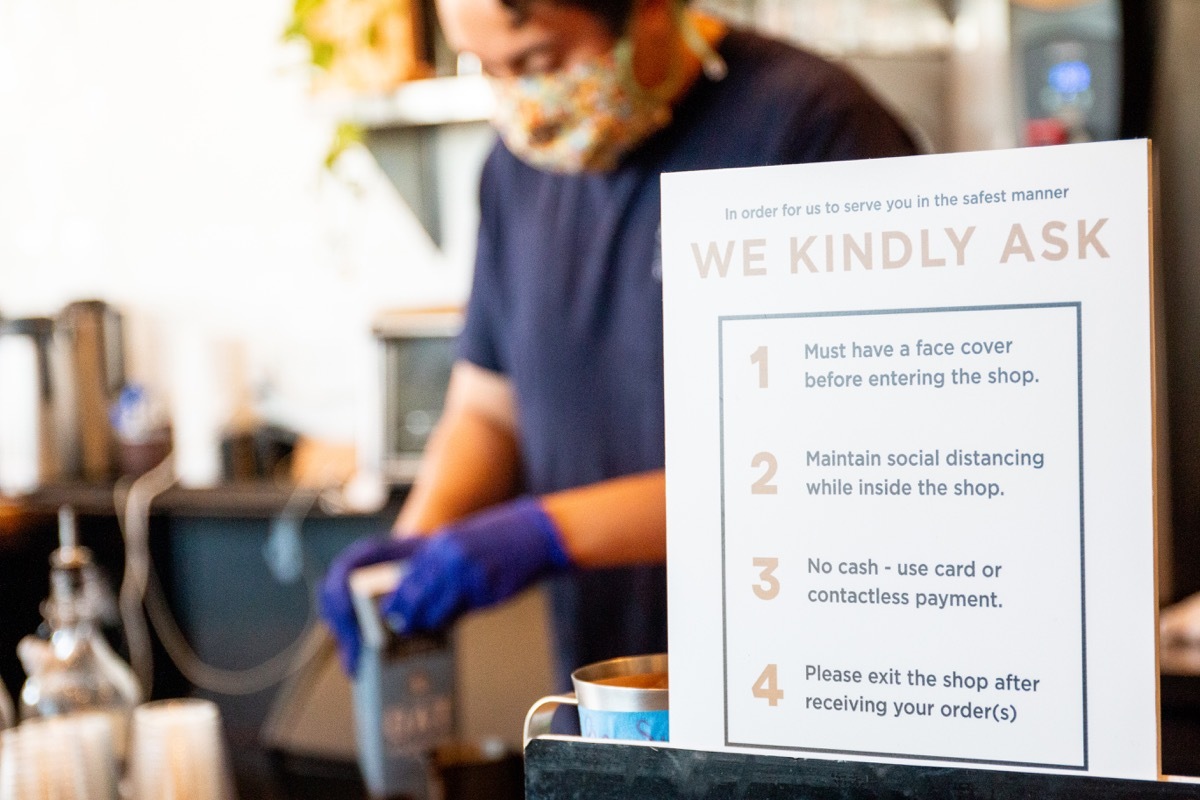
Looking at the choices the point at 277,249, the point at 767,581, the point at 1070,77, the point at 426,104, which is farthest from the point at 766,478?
the point at 277,249

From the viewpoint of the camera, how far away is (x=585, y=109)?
133cm

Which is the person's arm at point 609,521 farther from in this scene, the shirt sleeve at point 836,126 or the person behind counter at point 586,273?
the shirt sleeve at point 836,126

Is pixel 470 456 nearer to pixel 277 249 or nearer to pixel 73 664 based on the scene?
pixel 73 664

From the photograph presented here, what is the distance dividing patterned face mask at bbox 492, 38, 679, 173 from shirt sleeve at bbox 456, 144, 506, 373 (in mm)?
254

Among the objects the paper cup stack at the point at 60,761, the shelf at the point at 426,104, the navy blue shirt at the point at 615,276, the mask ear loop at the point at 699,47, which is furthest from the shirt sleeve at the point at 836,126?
the shelf at the point at 426,104

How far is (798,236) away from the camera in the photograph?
0.53m

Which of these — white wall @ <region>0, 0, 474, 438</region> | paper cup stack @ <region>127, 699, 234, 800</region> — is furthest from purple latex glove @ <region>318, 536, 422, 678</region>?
white wall @ <region>0, 0, 474, 438</region>

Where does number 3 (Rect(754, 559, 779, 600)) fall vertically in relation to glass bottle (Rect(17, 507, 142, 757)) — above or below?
above

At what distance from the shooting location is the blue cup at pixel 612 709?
0.55 meters

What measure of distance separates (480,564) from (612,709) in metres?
0.65

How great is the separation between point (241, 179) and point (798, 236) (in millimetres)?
2941

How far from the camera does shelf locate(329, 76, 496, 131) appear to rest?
102 inches

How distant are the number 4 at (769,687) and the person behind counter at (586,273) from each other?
620mm

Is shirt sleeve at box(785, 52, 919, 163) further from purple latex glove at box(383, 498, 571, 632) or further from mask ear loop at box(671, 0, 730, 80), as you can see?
purple latex glove at box(383, 498, 571, 632)
